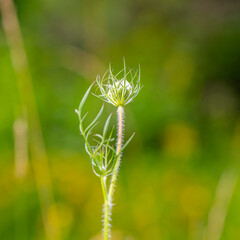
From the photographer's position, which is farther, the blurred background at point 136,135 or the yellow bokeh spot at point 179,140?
the yellow bokeh spot at point 179,140

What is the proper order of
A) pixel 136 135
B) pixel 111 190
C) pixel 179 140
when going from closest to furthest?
pixel 111 190
pixel 136 135
pixel 179 140

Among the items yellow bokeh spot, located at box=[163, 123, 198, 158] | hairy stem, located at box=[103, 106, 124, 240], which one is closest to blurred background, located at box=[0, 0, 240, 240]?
yellow bokeh spot, located at box=[163, 123, 198, 158]

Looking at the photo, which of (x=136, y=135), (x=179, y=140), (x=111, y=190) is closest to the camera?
(x=111, y=190)

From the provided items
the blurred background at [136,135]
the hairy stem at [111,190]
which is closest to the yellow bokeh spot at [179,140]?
the blurred background at [136,135]

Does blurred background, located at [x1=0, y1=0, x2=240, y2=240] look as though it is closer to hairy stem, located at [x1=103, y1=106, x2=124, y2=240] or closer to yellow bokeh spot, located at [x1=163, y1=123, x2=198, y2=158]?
yellow bokeh spot, located at [x1=163, y1=123, x2=198, y2=158]

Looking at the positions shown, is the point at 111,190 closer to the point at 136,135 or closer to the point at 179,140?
the point at 136,135

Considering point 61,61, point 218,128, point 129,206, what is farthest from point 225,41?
point 129,206

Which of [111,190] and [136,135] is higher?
[136,135]

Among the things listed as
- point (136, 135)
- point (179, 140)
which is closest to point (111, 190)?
point (136, 135)

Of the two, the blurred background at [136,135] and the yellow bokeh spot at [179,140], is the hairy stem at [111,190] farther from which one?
the yellow bokeh spot at [179,140]
